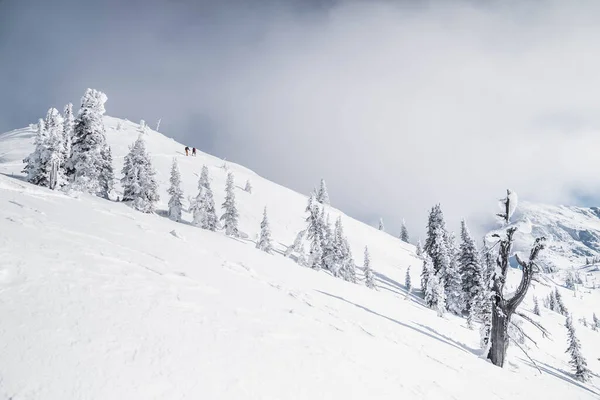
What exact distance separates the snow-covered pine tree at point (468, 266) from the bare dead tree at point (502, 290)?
4062 cm

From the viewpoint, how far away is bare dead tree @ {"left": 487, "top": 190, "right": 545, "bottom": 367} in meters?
12.8

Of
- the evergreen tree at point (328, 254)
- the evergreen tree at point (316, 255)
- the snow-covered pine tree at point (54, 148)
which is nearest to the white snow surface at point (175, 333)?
the snow-covered pine tree at point (54, 148)

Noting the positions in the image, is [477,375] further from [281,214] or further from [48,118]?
[281,214]

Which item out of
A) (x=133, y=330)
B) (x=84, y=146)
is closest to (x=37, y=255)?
(x=133, y=330)

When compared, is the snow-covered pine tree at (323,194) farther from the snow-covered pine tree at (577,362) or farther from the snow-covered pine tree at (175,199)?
the snow-covered pine tree at (577,362)

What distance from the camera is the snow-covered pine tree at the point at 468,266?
164 feet

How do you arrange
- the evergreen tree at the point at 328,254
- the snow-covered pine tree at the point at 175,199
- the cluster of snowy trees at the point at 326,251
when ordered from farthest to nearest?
the evergreen tree at the point at 328,254 → the cluster of snowy trees at the point at 326,251 → the snow-covered pine tree at the point at 175,199

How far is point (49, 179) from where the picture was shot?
121ft

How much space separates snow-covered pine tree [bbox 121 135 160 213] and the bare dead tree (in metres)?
41.8

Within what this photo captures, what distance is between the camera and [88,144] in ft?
116

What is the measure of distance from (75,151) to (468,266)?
186ft

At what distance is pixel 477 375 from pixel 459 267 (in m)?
49.1

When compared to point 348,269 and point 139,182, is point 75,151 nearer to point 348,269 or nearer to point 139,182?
point 139,182

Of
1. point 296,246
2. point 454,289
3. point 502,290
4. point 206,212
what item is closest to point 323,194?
point 296,246
